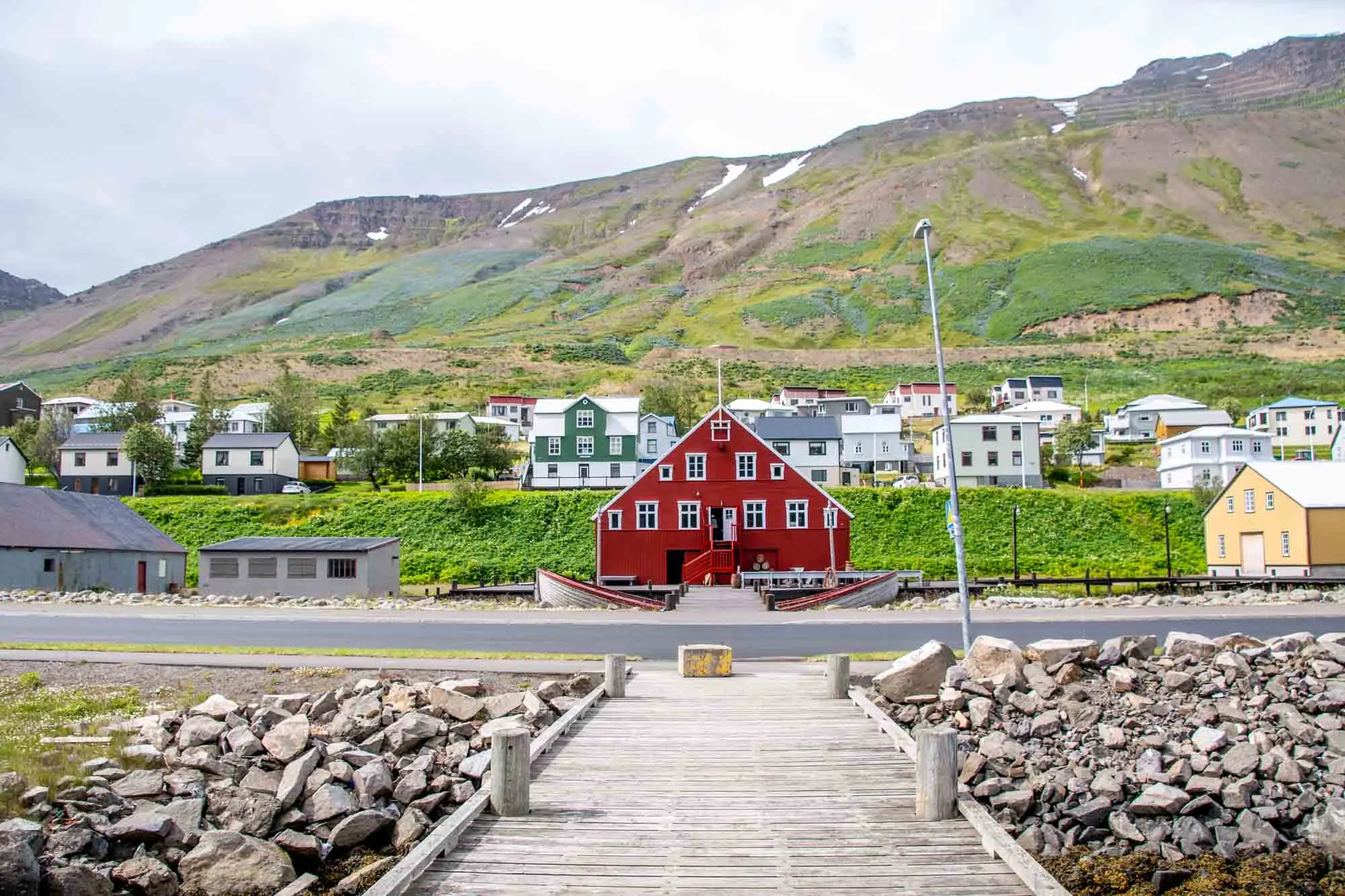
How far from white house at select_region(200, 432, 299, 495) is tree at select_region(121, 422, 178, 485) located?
2.78 m

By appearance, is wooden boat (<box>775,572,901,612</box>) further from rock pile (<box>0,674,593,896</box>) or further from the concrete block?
rock pile (<box>0,674,593,896</box>)

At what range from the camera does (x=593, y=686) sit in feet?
62.8

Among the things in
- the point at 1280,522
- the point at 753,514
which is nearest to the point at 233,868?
the point at 753,514

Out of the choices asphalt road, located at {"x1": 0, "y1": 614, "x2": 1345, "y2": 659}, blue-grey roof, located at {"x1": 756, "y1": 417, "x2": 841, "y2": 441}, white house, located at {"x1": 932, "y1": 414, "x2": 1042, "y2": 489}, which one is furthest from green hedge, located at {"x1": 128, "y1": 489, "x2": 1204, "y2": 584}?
asphalt road, located at {"x1": 0, "y1": 614, "x2": 1345, "y2": 659}

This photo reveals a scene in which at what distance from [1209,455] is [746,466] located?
4559cm

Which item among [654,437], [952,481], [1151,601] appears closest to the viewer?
[952,481]

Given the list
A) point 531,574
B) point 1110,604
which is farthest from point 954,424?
point 1110,604

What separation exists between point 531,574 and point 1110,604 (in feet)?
108

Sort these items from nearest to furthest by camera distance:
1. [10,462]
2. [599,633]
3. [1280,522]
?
[599,633], [1280,522], [10,462]

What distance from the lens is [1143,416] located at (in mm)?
106812

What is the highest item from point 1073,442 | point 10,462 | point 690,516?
point 1073,442

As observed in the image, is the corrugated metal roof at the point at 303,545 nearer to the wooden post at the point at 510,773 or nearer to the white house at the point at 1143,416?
the wooden post at the point at 510,773

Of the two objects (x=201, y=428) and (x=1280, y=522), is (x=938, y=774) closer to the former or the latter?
(x=1280, y=522)

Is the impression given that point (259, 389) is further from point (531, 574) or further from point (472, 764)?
point (472, 764)
